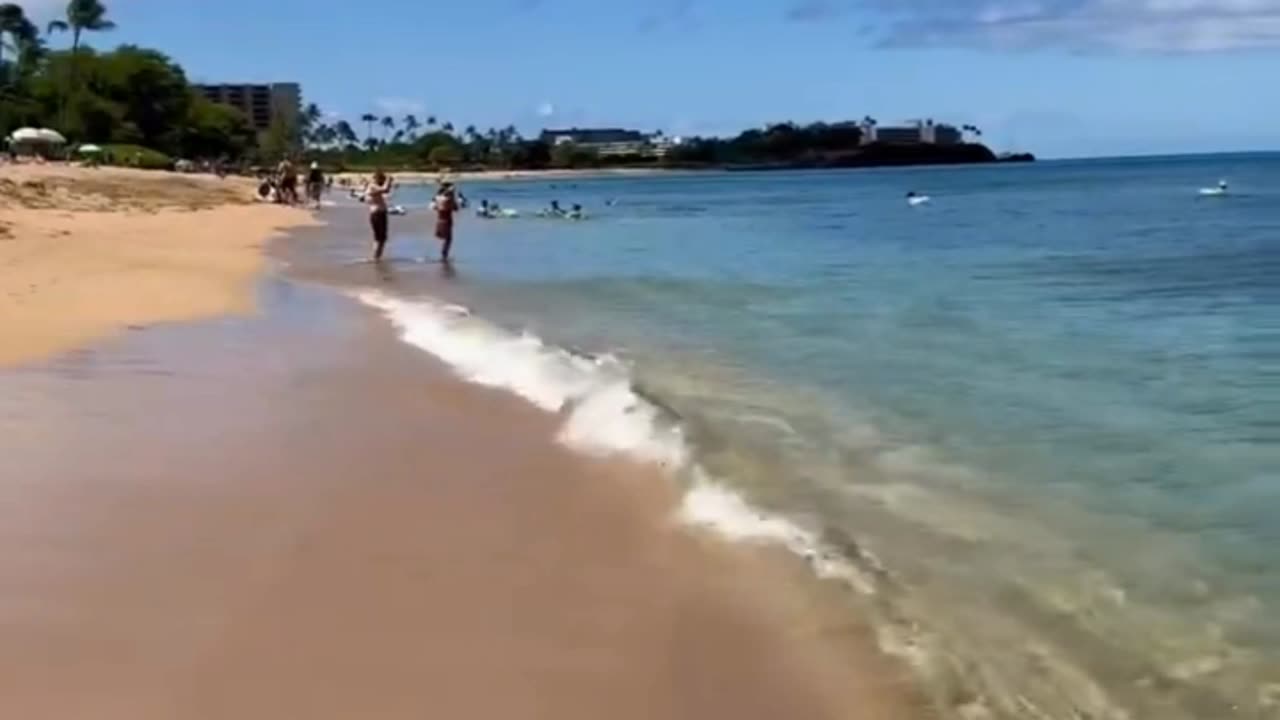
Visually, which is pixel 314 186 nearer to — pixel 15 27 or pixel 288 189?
pixel 288 189

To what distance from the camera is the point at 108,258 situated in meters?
25.0

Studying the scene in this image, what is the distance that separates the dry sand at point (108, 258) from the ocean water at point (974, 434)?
2561 mm

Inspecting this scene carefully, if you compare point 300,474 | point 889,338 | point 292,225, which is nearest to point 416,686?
point 300,474

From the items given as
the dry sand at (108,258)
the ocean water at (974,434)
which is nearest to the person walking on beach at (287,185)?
the dry sand at (108,258)

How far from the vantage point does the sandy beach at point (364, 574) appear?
17.4 feet

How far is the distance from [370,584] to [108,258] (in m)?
19.9

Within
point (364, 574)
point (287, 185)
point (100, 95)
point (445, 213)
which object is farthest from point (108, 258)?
point (100, 95)

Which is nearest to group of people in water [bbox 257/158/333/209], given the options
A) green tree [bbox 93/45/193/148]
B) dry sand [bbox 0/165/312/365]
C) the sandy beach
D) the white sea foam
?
dry sand [bbox 0/165/312/365]

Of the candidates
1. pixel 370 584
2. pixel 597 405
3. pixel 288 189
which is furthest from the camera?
pixel 288 189

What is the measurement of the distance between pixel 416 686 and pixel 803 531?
9.80 ft

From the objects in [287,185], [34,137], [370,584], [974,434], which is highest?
[34,137]

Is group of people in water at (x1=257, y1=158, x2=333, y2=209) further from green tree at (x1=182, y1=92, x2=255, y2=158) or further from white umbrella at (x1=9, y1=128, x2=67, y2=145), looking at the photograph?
green tree at (x1=182, y1=92, x2=255, y2=158)

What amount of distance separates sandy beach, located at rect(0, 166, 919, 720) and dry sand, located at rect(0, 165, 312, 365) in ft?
11.7

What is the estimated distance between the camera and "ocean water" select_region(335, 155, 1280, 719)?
622 cm
